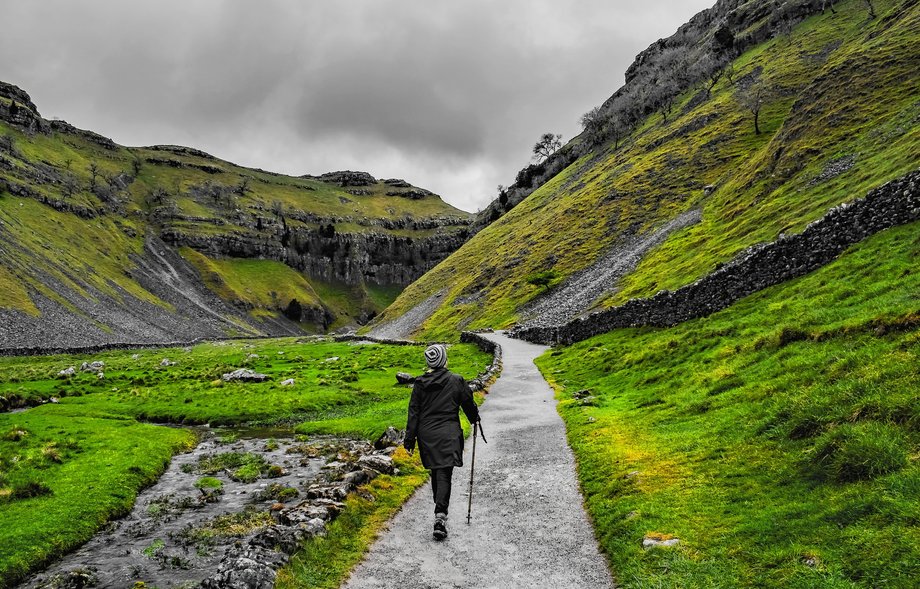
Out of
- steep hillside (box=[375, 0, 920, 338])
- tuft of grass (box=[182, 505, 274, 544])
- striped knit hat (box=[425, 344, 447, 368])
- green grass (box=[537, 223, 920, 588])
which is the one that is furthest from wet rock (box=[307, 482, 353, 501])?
steep hillside (box=[375, 0, 920, 338])

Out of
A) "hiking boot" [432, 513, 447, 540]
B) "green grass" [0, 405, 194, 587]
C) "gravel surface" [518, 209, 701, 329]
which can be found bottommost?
"hiking boot" [432, 513, 447, 540]

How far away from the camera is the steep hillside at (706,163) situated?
48.1 meters

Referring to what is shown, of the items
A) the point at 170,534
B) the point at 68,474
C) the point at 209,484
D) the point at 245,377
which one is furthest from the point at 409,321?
the point at 170,534

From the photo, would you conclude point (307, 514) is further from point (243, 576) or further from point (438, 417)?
point (438, 417)

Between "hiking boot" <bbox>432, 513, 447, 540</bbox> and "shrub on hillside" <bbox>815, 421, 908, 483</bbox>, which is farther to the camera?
"hiking boot" <bbox>432, 513, 447, 540</bbox>

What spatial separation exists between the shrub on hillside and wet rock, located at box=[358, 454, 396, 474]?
Result: 443 inches

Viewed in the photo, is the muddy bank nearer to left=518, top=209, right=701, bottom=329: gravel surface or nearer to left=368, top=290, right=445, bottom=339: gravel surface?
left=518, top=209, right=701, bottom=329: gravel surface

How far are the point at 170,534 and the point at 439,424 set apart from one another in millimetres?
8735

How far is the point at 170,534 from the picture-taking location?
547 inches

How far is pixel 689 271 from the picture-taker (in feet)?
160

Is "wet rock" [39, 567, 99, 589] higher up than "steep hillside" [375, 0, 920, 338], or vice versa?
"steep hillside" [375, 0, 920, 338]

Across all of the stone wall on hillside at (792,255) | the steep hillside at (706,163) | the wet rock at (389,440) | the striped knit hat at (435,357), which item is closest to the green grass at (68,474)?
the wet rock at (389,440)

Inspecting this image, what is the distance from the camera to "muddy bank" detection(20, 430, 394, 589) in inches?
412

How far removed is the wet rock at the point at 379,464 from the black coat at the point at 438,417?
4477 millimetres
